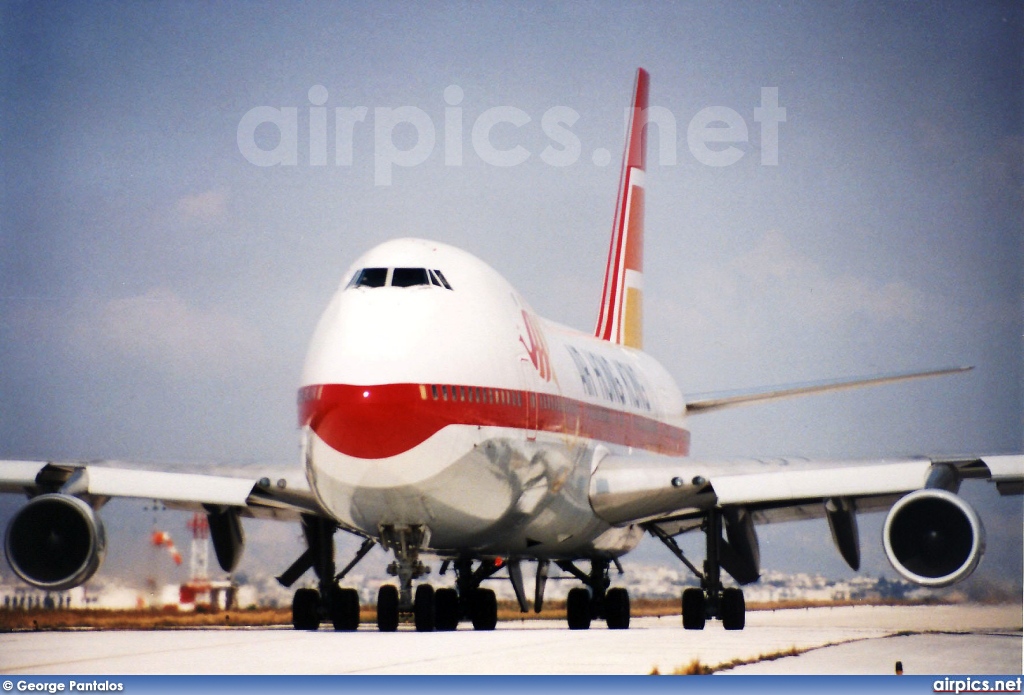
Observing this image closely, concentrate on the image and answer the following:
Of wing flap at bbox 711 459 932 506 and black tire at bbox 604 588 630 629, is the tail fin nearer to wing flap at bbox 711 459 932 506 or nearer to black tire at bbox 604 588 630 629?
black tire at bbox 604 588 630 629

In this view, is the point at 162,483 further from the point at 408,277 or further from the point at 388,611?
the point at 408,277

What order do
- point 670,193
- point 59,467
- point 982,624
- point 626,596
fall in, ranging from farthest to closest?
point 626,596 → point 670,193 → point 982,624 → point 59,467

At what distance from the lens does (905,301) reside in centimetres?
1731

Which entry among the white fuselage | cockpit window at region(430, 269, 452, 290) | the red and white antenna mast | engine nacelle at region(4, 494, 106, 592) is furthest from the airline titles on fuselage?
engine nacelle at region(4, 494, 106, 592)

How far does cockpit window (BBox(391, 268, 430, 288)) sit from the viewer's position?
14617 millimetres

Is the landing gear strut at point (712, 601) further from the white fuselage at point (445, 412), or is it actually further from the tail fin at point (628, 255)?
the tail fin at point (628, 255)

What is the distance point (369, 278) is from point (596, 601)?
319 inches

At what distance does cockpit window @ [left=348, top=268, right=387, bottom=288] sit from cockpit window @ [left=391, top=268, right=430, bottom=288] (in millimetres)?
99

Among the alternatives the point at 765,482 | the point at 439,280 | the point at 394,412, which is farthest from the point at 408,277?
the point at 765,482

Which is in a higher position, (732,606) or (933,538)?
(933,538)

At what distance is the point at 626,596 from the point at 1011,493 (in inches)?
256

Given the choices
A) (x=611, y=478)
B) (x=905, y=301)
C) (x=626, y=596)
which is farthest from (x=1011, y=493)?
(x=626, y=596)

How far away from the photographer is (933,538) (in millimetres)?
14945

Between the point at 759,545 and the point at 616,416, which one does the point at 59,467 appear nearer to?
the point at 616,416
